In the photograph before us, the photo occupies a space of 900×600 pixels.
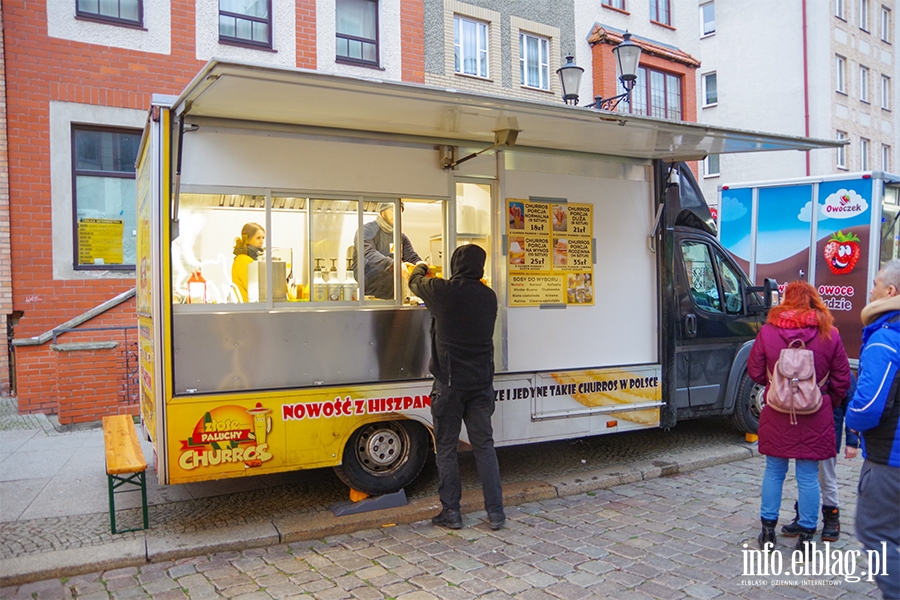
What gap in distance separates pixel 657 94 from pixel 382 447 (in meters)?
14.9

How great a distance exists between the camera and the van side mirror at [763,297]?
23.2 feet

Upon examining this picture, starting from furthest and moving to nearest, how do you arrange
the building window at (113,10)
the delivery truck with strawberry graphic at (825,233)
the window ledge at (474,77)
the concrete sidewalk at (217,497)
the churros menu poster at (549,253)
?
the window ledge at (474,77)
the building window at (113,10)
the delivery truck with strawberry graphic at (825,233)
the churros menu poster at (549,253)
the concrete sidewalk at (217,497)

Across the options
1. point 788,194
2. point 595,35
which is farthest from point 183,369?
point 595,35

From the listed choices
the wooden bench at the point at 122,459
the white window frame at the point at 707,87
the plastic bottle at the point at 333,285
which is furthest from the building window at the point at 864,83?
the wooden bench at the point at 122,459

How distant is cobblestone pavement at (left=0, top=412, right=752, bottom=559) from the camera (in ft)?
15.6

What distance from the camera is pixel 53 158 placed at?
926cm

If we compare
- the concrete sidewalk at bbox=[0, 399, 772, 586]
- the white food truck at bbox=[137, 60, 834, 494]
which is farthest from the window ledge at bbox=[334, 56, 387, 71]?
the concrete sidewalk at bbox=[0, 399, 772, 586]

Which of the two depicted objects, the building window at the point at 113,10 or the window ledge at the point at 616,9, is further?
the window ledge at the point at 616,9

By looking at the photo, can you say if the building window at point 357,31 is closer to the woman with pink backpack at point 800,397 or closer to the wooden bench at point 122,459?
the wooden bench at point 122,459

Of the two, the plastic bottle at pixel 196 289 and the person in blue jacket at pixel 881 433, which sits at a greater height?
the plastic bottle at pixel 196 289

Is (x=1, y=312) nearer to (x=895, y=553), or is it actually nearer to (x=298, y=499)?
(x=298, y=499)

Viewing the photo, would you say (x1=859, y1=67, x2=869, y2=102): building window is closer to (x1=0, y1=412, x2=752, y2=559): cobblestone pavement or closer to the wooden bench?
(x1=0, y1=412, x2=752, y2=559): cobblestone pavement

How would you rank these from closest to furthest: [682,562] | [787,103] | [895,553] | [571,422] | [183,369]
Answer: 1. [895,553]
2. [682,562]
3. [183,369]
4. [571,422]
5. [787,103]

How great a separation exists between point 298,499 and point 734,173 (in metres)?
24.3
